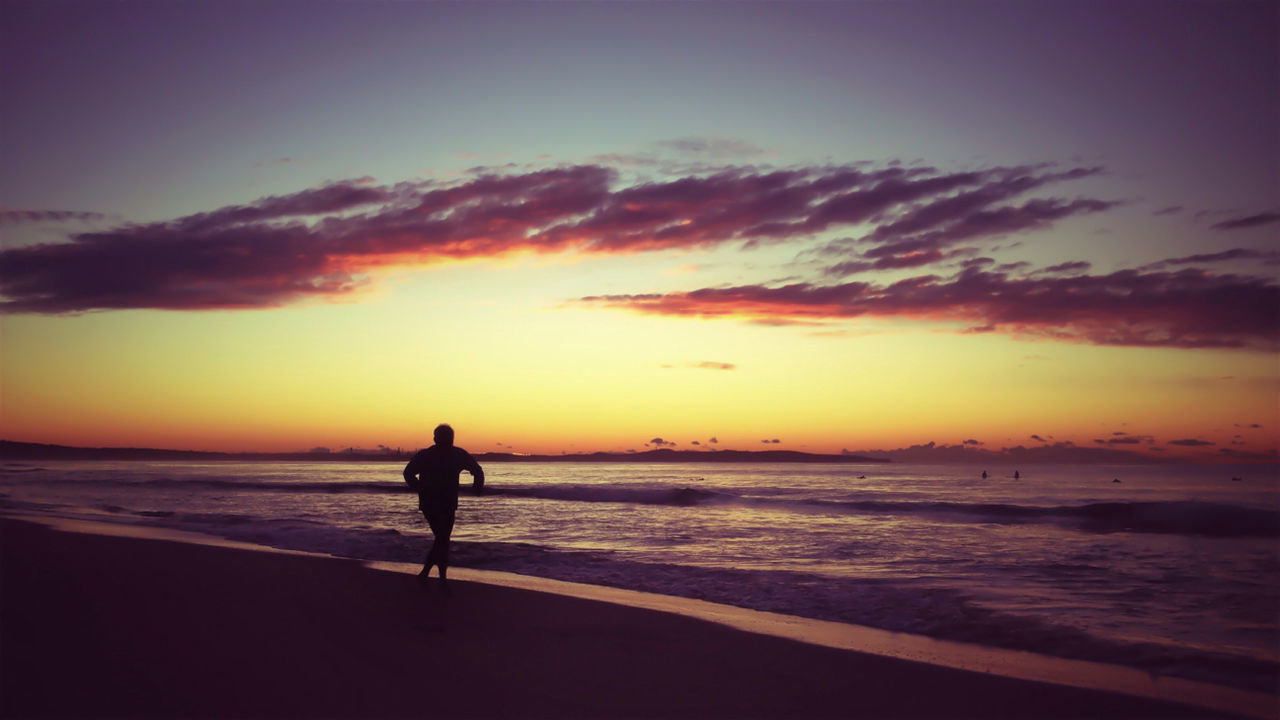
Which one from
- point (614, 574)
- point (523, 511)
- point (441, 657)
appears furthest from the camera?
point (523, 511)

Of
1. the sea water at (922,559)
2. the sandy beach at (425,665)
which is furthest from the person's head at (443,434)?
the sea water at (922,559)

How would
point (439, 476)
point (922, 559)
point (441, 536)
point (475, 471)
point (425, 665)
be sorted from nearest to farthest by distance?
point (425, 665)
point (475, 471)
point (439, 476)
point (441, 536)
point (922, 559)

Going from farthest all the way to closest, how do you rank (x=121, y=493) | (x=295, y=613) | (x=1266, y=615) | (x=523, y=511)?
(x=121, y=493), (x=523, y=511), (x=1266, y=615), (x=295, y=613)

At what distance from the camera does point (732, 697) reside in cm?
549

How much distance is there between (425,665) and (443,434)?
4.00 m

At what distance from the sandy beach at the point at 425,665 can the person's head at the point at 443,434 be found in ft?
6.28

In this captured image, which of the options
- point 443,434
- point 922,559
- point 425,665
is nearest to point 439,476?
point 443,434

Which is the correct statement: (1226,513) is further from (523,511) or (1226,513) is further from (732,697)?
(732,697)

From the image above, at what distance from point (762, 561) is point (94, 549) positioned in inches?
451

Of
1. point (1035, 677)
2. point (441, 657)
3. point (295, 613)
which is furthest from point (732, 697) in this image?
point (295, 613)

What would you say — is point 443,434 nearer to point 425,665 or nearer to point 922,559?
point 425,665

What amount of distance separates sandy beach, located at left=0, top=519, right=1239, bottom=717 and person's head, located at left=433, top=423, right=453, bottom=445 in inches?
75.4

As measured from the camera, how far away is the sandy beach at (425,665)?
5059 millimetres

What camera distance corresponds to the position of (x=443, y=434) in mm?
9609
